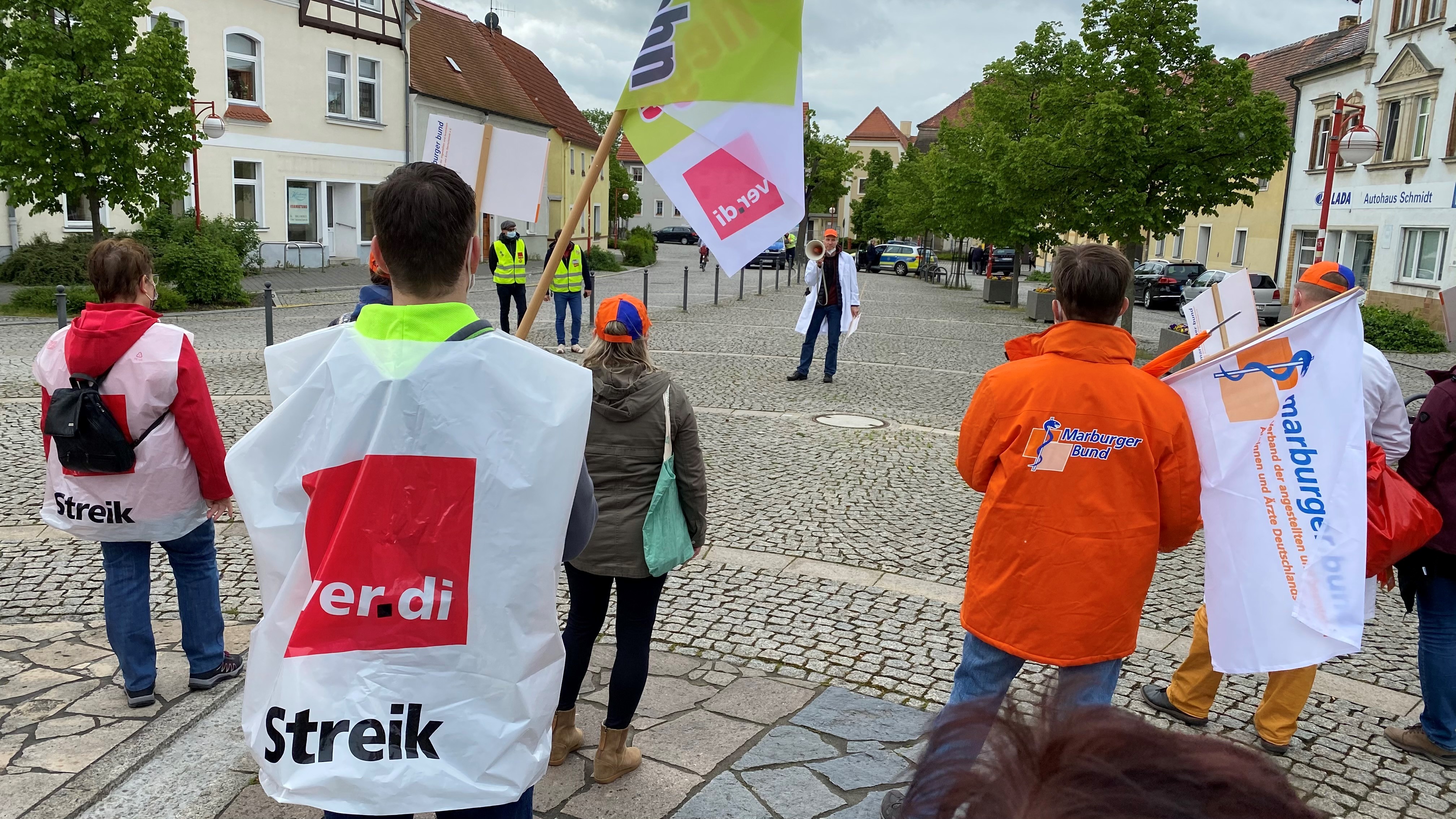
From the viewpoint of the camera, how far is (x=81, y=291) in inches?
695

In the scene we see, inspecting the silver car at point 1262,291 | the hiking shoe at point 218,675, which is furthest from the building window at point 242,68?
the hiking shoe at point 218,675

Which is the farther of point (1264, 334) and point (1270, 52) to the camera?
point (1270, 52)

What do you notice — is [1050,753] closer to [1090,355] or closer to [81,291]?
[1090,355]

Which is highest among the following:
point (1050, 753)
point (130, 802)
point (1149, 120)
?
point (1149, 120)

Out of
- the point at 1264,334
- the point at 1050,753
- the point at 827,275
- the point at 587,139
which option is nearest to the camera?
the point at 1050,753

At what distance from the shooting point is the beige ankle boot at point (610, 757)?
3467 mm

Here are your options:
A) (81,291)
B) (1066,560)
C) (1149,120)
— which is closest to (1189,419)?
(1066,560)

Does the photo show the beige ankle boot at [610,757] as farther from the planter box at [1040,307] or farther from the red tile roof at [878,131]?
the red tile roof at [878,131]

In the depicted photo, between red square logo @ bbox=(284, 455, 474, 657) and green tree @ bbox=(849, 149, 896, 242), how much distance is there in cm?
Answer: 6315

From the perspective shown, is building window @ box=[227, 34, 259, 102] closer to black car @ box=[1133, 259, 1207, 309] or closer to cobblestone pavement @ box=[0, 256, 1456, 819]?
cobblestone pavement @ box=[0, 256, 1456, 819]

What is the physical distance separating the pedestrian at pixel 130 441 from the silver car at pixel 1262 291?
24.6 metres

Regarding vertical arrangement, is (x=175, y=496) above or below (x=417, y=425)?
below

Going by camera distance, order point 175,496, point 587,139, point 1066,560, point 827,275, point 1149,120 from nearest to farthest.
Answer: point 1066,560
point 175,496
point 827,275
point 1149,120
point 587,139

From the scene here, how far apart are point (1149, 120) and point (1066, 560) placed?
16516 mm
